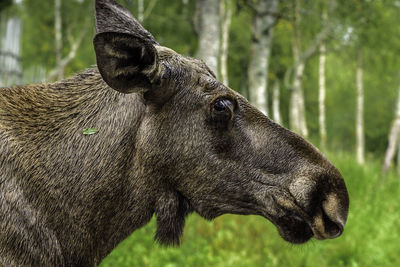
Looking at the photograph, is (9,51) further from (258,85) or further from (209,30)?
(258,85)

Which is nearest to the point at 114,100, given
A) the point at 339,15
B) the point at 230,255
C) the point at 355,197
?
Result: the point at 230,255

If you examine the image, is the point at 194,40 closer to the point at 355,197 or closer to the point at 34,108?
the point at 355,197

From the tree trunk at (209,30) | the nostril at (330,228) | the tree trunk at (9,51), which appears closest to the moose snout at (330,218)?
the nostril at (330,228)

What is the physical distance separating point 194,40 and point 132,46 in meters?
21.1

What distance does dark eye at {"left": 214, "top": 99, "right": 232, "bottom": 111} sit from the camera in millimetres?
2536

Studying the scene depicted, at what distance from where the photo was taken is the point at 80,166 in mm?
2441

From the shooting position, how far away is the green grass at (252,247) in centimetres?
529

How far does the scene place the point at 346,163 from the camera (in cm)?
1002

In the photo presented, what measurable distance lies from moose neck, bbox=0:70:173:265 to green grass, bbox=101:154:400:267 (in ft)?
8.23

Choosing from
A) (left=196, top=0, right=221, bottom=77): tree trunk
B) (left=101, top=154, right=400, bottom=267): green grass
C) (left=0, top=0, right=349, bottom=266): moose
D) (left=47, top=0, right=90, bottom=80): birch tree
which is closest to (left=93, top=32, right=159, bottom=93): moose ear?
(left=0, top=0, right=349, bottom=266): moose

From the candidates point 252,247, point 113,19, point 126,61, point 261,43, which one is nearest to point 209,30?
point 261,43

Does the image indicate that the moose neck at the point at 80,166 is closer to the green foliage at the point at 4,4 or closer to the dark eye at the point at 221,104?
the dark eye at the point at 221,104

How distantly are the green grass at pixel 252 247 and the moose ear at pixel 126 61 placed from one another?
297 centimetres

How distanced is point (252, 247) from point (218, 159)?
3.78 meters
